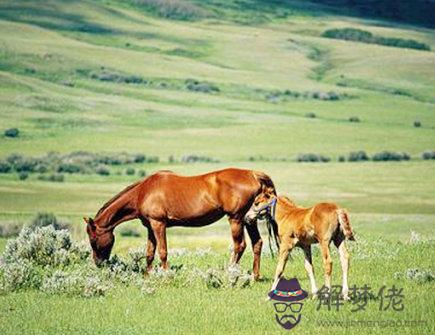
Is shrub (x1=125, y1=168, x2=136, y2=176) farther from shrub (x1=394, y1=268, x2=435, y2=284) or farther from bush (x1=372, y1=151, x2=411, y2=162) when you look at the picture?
shrub (x1=394, y1=268, x2=435, y2=284)

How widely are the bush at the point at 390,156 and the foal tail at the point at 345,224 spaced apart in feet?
262

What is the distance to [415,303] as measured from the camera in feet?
45.1

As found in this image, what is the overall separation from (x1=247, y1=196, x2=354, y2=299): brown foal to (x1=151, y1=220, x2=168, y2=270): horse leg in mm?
2438

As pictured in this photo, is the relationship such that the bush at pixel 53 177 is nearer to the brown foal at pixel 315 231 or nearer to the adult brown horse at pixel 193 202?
the adult brown horse at pixel 193 202

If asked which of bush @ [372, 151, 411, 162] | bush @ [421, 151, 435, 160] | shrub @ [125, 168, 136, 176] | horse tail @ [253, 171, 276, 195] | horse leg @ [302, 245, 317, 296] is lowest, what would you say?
shrub @ [125, 168, 136, 176]

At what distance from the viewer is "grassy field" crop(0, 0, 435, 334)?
14398 millimetres

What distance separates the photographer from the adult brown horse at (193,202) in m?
16.9

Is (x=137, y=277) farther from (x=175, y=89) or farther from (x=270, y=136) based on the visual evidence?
(x=175, y=89)

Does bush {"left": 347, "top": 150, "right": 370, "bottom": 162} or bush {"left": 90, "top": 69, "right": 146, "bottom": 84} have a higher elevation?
bush {"left": 347, "top": 150, "right": 370, "bottom": 162}

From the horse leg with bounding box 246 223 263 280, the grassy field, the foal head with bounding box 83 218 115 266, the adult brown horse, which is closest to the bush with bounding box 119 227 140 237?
the grassy field

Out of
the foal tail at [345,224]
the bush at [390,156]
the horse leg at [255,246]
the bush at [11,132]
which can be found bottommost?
the bush at [11,132]

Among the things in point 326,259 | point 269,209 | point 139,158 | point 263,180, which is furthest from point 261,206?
point 139,158

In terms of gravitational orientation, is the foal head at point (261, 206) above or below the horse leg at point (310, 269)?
above

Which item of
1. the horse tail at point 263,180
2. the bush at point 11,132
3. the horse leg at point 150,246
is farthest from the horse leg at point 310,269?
the bush at point 11,132
